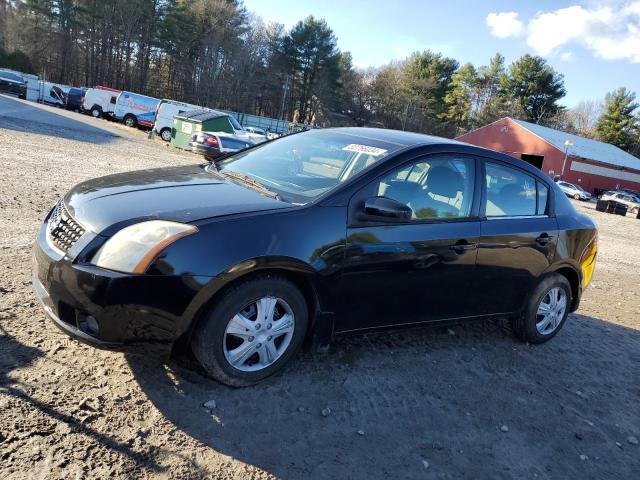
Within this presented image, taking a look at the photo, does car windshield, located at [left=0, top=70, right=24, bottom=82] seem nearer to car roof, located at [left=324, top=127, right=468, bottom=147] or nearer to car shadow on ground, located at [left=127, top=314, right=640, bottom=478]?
car roof, located at [left=324, top=127, right=468, bottom=147]

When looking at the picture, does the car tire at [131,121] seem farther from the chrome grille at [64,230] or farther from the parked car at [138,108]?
the chrome grille at [64,230]

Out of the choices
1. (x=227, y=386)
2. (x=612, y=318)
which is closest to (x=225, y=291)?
(x=227, y=386)

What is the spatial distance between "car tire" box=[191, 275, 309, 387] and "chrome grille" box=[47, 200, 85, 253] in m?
0.86

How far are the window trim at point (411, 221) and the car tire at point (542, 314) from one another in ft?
3.75

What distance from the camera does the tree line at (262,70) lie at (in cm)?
5838

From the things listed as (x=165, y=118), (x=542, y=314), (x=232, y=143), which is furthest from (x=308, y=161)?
(x=165, y=118)

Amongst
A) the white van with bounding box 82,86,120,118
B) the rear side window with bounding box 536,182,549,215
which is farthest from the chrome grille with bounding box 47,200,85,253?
the white van with bounding box 82,86,120,118

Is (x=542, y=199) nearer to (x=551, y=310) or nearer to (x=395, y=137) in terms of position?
(x=551, y=310)

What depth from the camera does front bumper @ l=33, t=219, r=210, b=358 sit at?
2.65 metres

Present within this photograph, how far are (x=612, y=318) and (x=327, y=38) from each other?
66.3 m

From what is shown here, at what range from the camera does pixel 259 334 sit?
3078mm

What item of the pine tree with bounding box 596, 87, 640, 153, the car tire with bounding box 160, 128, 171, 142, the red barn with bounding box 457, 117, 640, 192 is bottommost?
the car tire with bounding box 160, 128, 171, 142

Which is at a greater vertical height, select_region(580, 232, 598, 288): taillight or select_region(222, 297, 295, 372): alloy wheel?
select_region(580, 232, 598, 288): taillight

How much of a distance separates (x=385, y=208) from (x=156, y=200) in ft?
4.74
